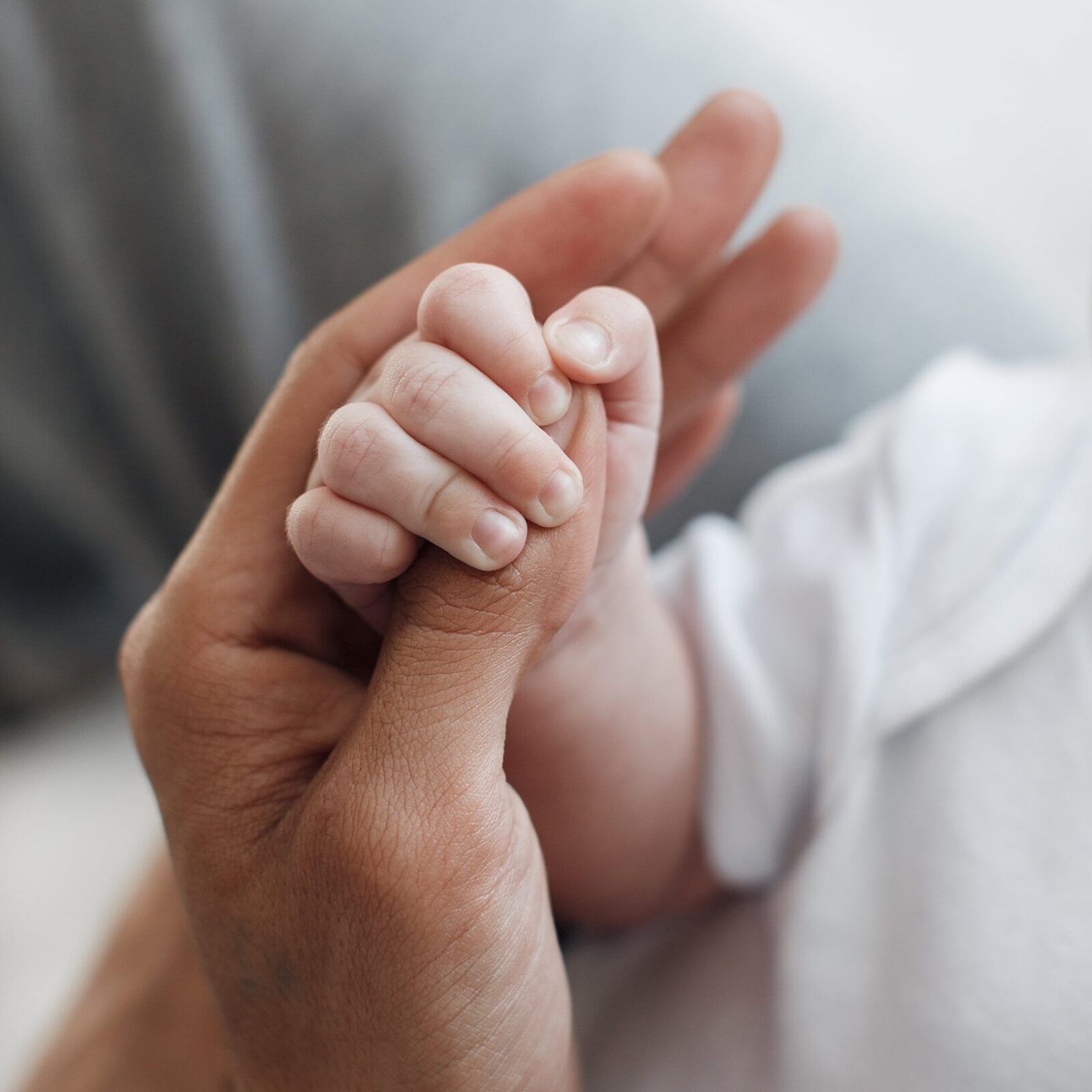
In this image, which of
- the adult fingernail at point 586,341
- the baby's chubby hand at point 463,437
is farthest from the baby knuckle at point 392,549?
the adult fingernail at point 586,341

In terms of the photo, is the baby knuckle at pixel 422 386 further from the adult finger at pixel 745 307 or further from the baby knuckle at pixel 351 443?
the adult finger at pixel 745 307

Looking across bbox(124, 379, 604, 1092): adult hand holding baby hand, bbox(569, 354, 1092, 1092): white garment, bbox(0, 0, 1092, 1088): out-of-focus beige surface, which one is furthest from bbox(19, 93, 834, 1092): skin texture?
bbox(0, 0, 1092, 1088): out-of-focus beige surface

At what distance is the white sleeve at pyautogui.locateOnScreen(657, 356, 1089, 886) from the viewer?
659mm

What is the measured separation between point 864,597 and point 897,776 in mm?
120

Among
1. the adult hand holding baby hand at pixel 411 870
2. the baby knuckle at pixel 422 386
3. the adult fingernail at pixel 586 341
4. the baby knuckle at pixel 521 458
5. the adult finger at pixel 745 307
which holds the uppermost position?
the baby knuckle at pixel 422 386

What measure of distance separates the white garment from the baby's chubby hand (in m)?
0.34

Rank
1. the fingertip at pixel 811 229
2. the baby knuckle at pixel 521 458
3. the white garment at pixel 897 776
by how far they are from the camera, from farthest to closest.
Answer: the fingertip at pixel 811 229
the white garment at pixel 897 776
the baby knuckle at pixel 521 458

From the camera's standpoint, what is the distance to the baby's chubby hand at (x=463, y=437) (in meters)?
0.38

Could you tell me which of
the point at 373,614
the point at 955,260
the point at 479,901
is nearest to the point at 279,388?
the point at 373,614

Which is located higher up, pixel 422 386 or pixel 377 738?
pixel 422 386

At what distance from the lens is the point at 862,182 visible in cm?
88

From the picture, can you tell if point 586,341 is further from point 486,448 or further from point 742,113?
point 742,113

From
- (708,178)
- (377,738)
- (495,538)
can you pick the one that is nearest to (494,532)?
(495,538)

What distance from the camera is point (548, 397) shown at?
1.32 ft
